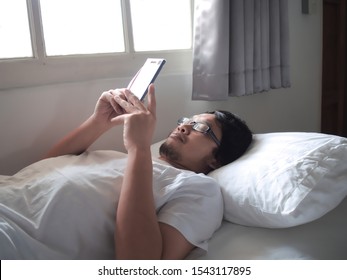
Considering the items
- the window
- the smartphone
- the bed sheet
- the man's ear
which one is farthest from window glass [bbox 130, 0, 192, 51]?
the bed sheet

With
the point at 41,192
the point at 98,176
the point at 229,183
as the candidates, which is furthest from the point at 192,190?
the point at 41,192

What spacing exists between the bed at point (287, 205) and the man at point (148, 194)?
0.06m

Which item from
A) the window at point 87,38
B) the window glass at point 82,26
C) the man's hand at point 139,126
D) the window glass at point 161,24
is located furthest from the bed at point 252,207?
the window glass at point 161,24

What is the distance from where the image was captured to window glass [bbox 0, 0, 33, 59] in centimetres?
A: 108

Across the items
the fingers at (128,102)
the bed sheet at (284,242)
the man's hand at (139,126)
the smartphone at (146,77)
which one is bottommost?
the bed sheet at (284,242)

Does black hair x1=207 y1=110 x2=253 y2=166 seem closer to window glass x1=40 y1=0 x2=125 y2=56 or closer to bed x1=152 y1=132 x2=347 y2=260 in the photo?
bed x1=152 y1=132 x2=347 y2=260

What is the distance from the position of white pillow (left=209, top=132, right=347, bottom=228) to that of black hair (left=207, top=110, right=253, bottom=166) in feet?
0.32

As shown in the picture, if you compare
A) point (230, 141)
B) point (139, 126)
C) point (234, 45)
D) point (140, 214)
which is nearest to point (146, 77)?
point (139, 126)

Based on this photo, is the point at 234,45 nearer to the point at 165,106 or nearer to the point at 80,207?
the point at 165,106

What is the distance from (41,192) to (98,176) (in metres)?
0.14

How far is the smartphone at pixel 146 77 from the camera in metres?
0.96

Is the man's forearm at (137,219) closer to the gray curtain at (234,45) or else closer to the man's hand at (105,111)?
the man's hand at (105,111)

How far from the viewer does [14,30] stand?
111 centimetres
